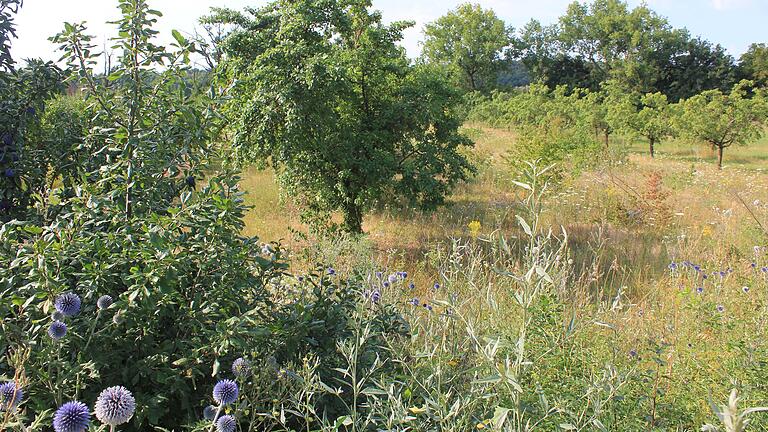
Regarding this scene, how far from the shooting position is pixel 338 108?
22.6 ft

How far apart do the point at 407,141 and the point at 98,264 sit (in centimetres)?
541

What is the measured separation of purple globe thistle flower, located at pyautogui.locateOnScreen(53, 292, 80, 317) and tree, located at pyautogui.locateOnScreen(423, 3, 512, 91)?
41.2 m

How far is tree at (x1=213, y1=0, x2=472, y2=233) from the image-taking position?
5879mm

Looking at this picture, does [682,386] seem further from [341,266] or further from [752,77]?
[752,77]

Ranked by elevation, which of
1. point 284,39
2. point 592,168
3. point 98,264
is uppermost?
point 284,39

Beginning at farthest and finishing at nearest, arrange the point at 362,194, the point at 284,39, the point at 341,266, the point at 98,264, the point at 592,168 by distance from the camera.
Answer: the point at 592,168 → the point at 362,194 → the point at 284,39 → the point at 341,266 → the point at 98,264

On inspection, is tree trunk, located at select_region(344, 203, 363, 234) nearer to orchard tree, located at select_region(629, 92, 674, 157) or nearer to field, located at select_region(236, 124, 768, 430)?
field, located at select_region(236, 124, 768, 430)

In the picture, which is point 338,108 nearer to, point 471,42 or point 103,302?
point 103,302

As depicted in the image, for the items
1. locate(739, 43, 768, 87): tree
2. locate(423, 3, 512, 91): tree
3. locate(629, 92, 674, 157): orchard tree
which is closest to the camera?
locate(629, 92, 674, 157): orchard tree

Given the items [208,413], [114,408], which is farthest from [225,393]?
[114,408]

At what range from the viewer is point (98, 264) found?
1965mm

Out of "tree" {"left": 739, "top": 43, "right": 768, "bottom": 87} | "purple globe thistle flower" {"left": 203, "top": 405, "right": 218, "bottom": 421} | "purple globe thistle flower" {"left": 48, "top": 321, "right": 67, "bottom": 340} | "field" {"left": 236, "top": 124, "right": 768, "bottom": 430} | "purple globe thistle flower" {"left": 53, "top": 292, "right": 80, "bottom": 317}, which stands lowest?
"field" {"left": 236, "top": 124, "right": 768, "bottom": 430}

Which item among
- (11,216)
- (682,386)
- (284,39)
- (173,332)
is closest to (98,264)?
(173,332)

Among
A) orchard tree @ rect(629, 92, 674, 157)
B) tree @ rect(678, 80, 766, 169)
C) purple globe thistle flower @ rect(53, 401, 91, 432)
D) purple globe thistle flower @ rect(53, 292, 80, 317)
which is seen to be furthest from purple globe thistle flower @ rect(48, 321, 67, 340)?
orchard tree @ rect(629, 92, 674, 157)
